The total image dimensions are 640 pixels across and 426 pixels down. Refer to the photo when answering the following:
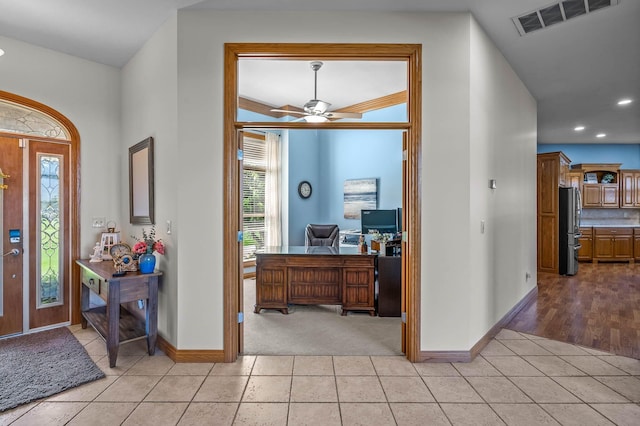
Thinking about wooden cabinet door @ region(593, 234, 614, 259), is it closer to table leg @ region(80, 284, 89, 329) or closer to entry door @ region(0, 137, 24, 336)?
table leg @ region(80, 284, 89, 329)

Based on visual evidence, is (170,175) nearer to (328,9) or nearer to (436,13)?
(328,9)

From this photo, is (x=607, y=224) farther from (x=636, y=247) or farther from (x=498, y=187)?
(x=498, y=187)

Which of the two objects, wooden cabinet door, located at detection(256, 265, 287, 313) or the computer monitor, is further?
the computer monitor

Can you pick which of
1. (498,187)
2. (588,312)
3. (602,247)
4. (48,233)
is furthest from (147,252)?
(602,247)

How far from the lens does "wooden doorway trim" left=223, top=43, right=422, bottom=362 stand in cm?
296

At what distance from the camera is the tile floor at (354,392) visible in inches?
86.5

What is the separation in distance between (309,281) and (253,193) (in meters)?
2.65

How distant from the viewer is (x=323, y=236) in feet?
17.9

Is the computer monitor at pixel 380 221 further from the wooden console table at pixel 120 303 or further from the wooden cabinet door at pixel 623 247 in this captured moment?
the wooden cabinet door at pixel 623 247

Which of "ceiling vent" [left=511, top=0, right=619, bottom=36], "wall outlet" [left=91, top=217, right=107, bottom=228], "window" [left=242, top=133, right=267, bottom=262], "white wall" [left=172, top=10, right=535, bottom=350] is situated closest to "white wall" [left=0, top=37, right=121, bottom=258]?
"wall outlet" [left=91, top=217, right=107, bottom=228]

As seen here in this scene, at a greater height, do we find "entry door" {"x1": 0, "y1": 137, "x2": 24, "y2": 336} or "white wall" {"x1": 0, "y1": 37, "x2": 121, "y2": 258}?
"white wall" {"x1": 0, "y1": 37, "x2": 121, "y2": 258}

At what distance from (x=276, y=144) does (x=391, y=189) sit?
2365mm

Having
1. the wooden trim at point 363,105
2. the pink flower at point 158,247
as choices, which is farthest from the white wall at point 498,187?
the pink flower at point 158,247

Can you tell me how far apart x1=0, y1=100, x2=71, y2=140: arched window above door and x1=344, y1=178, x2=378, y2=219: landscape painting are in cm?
434
